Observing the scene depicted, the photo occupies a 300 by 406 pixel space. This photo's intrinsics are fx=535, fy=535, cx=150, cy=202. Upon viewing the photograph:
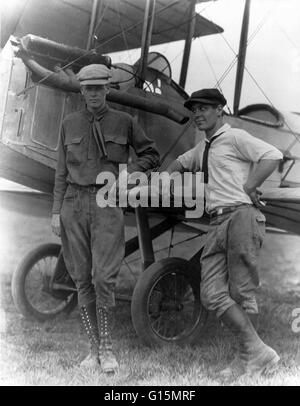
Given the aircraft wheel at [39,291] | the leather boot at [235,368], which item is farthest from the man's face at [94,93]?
the aircraft wheel at [39,291]

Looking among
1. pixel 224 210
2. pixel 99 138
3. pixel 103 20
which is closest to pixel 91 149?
pixel 99 138

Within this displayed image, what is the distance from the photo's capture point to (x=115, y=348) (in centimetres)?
387

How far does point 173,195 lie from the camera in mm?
Answer: 3846

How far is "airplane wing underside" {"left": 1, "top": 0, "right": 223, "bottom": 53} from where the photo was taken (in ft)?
23.7

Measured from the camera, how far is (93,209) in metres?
3.34

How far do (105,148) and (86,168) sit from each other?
0.58ft

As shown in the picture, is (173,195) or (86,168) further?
(173,195)

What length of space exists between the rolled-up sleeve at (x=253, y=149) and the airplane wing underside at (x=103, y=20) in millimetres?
4072

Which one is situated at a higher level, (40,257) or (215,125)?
(215,125)
